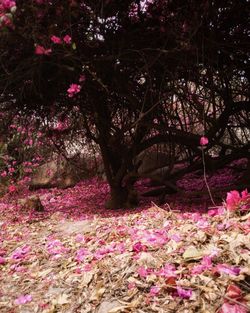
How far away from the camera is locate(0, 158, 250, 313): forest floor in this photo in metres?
2.21

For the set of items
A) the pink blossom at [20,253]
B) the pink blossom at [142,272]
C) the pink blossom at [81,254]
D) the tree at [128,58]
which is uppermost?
the tree at [128,58]

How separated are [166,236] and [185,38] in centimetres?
235

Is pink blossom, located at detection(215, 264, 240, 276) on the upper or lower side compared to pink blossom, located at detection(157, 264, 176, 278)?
upper

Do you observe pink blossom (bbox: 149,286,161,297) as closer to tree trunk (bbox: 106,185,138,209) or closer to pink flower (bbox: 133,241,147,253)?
pink flower (bbox: 133,241,147,253)

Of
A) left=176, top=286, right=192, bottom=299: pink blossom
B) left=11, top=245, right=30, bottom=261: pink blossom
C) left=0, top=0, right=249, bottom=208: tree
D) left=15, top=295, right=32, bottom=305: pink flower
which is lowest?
left=15, top=295, right=32, bottom=305: pink flower

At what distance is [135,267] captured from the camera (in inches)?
105

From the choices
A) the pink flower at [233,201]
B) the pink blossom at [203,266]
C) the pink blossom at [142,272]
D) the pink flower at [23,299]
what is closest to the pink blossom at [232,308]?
the pink blossom at [203,266]

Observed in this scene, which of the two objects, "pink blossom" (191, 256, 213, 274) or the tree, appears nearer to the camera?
"pink blossom" (191, 256, 213, 274)

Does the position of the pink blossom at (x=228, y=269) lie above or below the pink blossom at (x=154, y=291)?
above

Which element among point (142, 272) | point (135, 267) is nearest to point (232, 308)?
point (142, 272)

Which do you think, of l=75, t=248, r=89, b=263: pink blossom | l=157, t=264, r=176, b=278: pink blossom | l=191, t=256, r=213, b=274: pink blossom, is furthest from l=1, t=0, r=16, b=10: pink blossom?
l=191, t=256, r=213, b=274: pink blossom

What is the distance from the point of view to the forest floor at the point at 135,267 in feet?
7.24

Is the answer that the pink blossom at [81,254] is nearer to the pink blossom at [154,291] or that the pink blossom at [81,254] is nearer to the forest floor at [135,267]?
the forest floor at [135,267]

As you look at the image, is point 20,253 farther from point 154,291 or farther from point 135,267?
point 154,291
